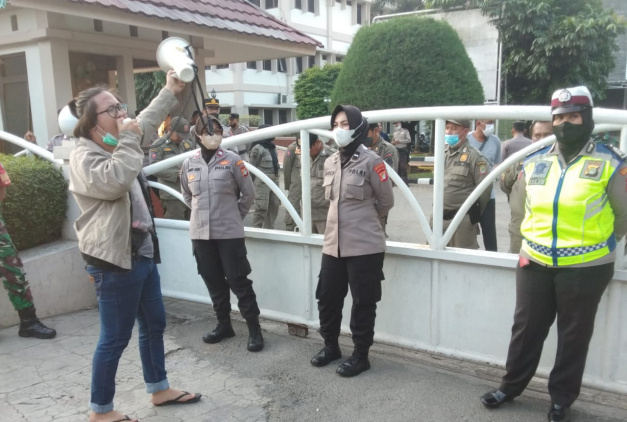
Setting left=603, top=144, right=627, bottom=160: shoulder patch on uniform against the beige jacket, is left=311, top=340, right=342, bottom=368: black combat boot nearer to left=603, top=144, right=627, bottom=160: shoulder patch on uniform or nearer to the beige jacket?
the beige jacket

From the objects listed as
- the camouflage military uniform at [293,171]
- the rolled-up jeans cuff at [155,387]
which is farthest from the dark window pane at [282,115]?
the rolled-up jeans cuff at [155,387]

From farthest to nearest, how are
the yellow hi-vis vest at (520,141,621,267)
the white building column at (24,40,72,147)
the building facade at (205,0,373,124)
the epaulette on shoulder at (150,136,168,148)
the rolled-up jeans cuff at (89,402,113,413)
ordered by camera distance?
the building facade at (205,0,373,124), the white building column at (24,40,72,147), the epaulette on shoulder at (150,136,168,148), the rolled-up jeans cuff at (89,402,113,413), the yellow hi-vis vest at (520,141,621,267)

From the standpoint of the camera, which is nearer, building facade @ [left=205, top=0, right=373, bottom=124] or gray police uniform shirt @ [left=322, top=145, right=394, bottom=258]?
gray police uniform shirt @ [left=322, top=145, right=394, bottom=258]

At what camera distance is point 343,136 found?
10.6ft

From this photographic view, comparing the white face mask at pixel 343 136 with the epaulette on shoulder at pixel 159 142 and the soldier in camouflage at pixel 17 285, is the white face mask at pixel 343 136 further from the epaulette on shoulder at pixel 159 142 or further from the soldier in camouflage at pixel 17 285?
the epaulette on shoulder at pixel 159 142

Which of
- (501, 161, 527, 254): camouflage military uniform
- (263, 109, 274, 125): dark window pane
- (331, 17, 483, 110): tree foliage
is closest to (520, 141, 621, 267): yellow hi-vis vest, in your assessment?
(501, 161, 527, 254): camouflage military uniform

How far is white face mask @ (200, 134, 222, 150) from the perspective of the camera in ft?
12.0

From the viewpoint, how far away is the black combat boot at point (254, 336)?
12.2 ft

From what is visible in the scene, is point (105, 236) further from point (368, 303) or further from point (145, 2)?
point (145, 2)

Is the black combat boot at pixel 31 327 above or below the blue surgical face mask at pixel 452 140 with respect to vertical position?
below

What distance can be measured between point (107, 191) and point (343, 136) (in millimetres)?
1445

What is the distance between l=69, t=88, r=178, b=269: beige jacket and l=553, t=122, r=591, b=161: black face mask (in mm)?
2015

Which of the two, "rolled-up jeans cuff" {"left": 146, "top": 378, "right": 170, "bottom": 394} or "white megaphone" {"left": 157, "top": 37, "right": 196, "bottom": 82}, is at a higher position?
"white megaphone" {"left": 157, "top": 37, "right": 196, "bottom": 82}

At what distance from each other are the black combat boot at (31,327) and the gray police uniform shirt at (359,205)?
7.71 feet
